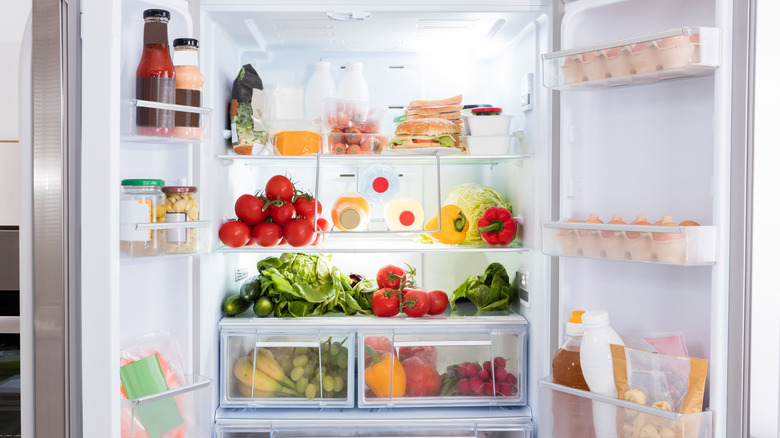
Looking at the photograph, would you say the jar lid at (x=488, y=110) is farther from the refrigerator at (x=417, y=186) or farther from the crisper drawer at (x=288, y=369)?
the crisper drawer at (x=288, y=369)

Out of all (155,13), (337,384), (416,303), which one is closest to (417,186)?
(416,303)

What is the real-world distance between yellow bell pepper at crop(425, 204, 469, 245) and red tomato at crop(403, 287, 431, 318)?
0.22 metres

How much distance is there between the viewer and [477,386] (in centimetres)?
204

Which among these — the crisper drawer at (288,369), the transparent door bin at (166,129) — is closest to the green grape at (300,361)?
the crisper drawer at (288,369)

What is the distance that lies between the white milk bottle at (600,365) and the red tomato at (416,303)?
67 centimetres

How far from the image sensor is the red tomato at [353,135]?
2.06m

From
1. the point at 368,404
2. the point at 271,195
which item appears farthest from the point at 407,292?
the point at 271,195

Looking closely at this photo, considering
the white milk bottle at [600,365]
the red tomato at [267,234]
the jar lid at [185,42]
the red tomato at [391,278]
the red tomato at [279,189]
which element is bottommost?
the white milk bottle at [600,365]

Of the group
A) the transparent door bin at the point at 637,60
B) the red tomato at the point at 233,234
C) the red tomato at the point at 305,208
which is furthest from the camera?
the red tomato at the point at 305,208

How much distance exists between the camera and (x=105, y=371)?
48.1 inches

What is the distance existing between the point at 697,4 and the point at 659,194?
1.64ft

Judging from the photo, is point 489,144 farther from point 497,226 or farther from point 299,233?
point 299,233

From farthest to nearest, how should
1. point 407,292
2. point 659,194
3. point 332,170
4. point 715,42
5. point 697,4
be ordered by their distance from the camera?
point 332,170 → point 407,292 → point 659,194 → point 697,4 → point 715,42

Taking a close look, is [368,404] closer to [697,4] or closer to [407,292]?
[407,292]
